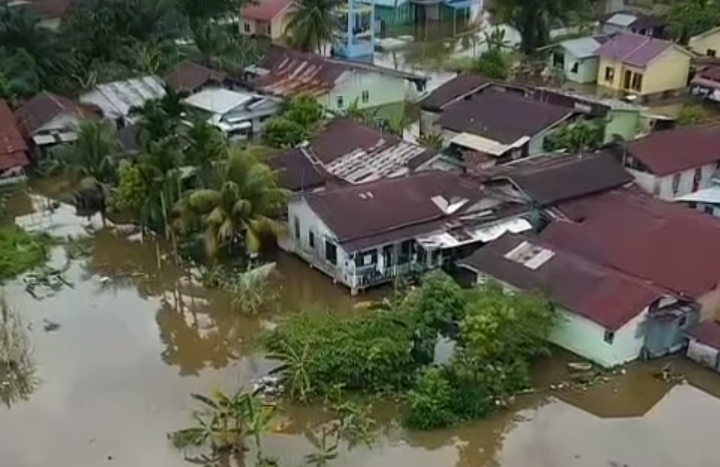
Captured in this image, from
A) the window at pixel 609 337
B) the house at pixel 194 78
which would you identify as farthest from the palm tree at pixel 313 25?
the window at pixel 609 337

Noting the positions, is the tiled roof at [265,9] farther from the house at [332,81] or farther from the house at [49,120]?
the house at [49,120]

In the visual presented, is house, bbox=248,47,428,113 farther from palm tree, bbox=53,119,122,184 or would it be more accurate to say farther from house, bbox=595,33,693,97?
palm tree, bbox=53,119,122,184

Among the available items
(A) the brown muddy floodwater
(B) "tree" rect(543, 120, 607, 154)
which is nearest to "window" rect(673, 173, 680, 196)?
(B) "tree" rect(543, 120, 607, 154)

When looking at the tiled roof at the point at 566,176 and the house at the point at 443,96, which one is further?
the house at the point at 443,96

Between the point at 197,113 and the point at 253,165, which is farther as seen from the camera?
the point at 197,113

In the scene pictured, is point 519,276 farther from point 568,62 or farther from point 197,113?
point 568,62

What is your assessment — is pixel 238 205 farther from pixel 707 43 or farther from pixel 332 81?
pixel 707 43

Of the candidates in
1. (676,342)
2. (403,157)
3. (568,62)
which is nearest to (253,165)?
(403,157)
